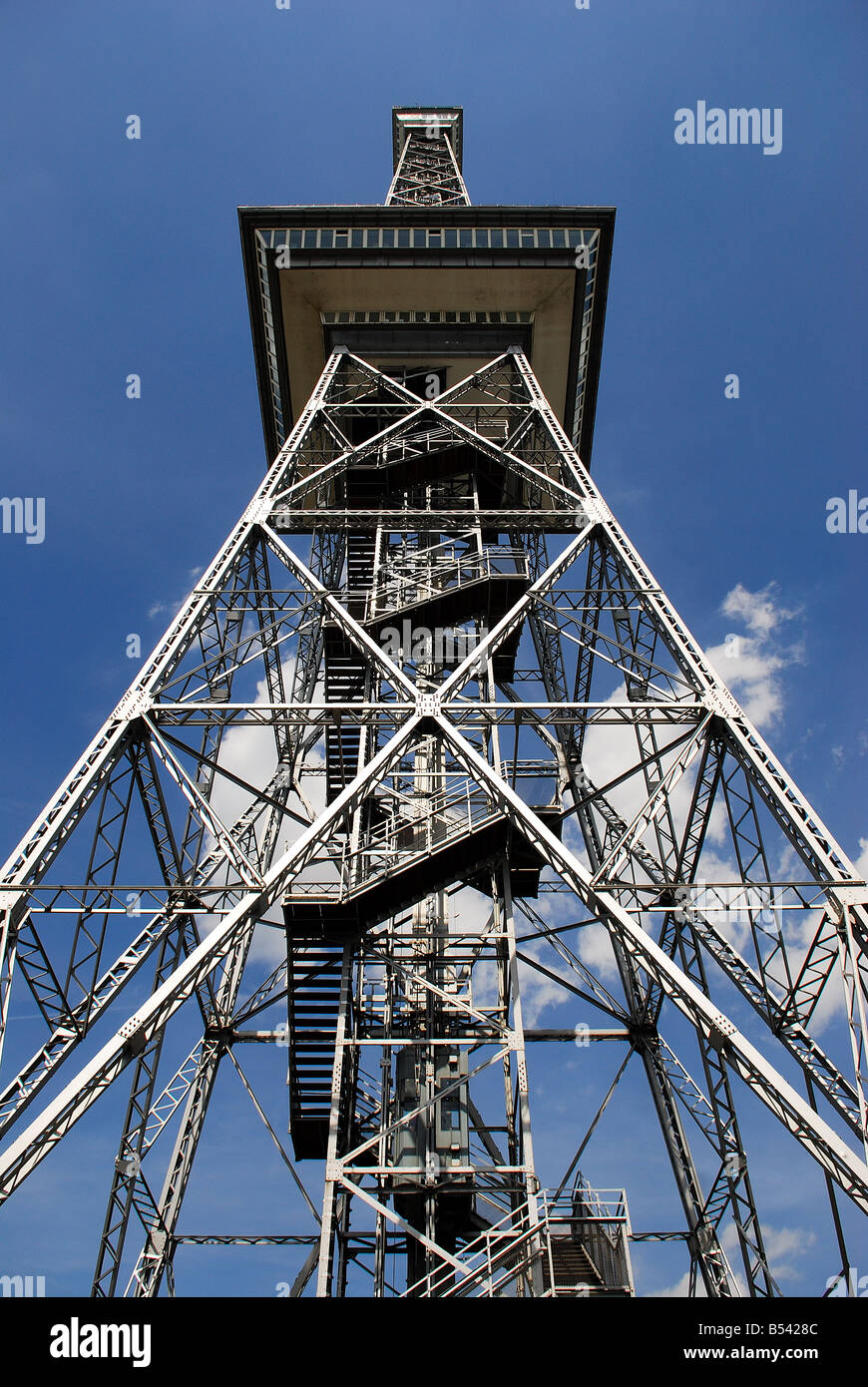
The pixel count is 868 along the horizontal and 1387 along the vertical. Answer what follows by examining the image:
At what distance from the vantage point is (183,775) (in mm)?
14055

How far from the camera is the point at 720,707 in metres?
14.4

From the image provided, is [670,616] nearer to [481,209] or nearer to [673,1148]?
[673,1148]

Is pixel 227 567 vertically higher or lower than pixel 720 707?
higher

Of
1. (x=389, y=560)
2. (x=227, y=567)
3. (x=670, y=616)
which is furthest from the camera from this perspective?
(x=389, y=560)
